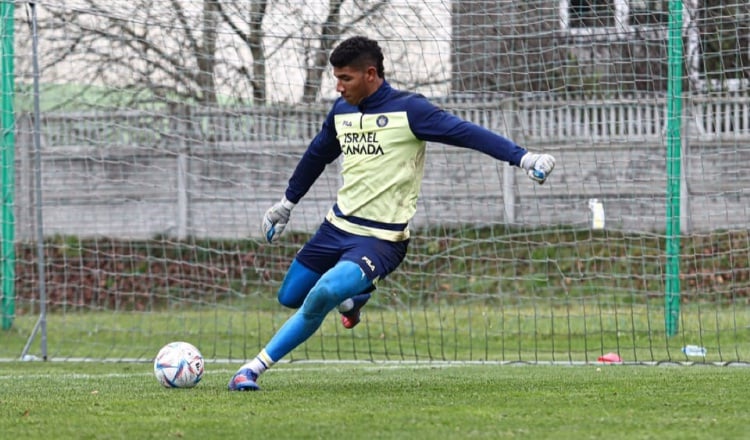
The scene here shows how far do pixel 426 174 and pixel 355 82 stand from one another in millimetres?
6509

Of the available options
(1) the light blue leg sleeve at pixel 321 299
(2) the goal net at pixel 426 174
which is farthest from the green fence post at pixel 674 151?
(1) the light blue leg sleeve at pixel 321 299

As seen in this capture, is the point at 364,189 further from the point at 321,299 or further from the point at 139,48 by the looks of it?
the point at 139,48

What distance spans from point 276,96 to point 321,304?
6.37 meters

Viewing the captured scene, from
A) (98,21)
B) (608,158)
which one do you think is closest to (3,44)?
(98,21)

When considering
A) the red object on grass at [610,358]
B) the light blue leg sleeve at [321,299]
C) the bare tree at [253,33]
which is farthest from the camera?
the bare tree at [253,33]

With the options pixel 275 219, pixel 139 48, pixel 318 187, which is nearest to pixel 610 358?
pixel 275 219

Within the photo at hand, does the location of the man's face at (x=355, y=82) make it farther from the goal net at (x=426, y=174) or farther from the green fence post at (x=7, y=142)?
the green fence post at (x=7, y=142)

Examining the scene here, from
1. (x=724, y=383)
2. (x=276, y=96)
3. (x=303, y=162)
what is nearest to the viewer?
(x=724, y=383)

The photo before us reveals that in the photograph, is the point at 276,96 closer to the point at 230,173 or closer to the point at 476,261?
the point at 230,173

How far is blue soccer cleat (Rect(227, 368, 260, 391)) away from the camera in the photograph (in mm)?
6895

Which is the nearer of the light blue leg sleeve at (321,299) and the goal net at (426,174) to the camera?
the light blue leg sleeve at (321,299)

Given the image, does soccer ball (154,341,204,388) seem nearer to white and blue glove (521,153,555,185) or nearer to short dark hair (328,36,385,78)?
short dark hair (328,36,385,78)

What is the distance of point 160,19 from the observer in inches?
492

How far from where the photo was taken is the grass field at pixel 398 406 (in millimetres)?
5184
